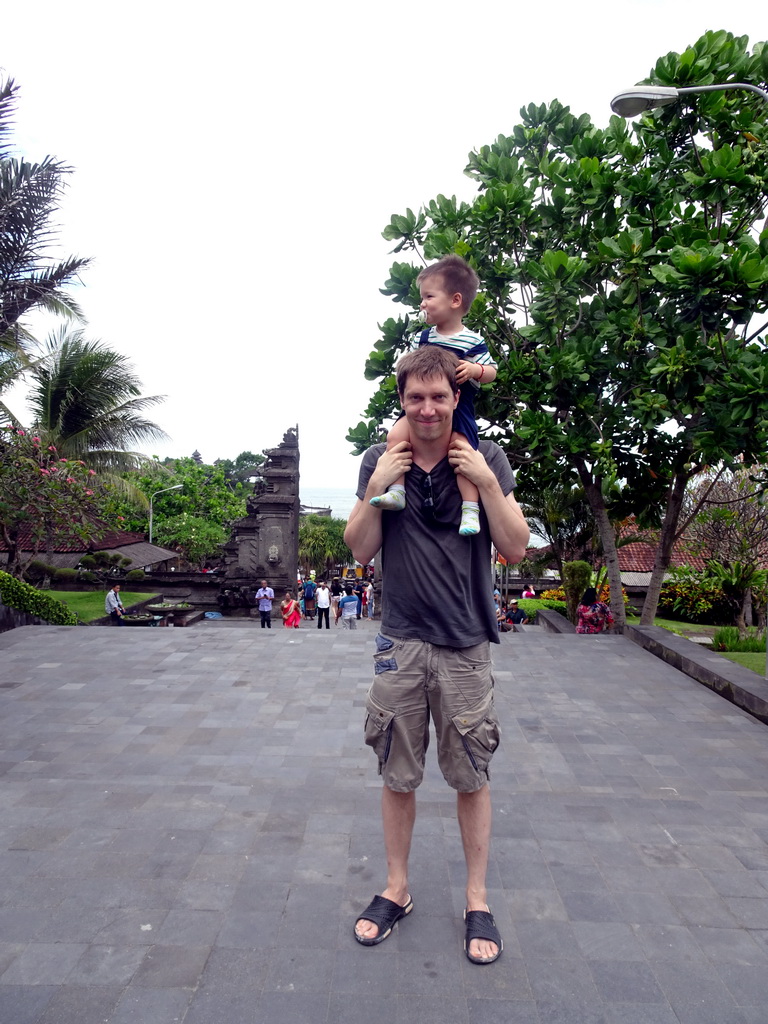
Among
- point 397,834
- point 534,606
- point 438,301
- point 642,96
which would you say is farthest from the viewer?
point 534,606

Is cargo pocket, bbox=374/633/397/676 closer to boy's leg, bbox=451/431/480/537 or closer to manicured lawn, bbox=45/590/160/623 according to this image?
boy's leg, bbox=451/431/480/537

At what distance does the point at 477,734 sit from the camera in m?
2.62

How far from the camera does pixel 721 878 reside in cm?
315

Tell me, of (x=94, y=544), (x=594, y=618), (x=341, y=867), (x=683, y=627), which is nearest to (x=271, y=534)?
(x=94, y=544)

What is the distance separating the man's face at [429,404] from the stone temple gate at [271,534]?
67.8ft

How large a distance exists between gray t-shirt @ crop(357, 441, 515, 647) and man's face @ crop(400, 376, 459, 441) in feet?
0.54

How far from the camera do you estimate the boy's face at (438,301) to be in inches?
102

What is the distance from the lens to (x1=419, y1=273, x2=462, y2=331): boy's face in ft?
8.50

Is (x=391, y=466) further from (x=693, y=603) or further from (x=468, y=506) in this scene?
(x=693, y=603)

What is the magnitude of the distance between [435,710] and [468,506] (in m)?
0.78

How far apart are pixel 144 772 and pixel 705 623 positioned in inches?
799

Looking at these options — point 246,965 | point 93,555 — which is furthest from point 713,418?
point 93,555

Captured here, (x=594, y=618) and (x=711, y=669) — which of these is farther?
(x=594, y=618)

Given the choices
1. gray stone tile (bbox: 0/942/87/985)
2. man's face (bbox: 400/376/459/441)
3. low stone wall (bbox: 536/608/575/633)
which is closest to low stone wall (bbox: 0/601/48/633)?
gray stone tile (bbox: 0/942/87/985)
